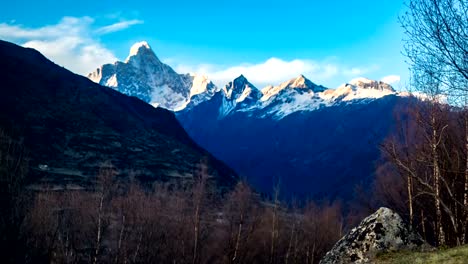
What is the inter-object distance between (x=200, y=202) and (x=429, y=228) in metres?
34.2

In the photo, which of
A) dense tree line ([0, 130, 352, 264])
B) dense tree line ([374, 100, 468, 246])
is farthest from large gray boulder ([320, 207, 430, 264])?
dense tree line ([0, 130, 352, 264])

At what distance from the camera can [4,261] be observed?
50.9 meters

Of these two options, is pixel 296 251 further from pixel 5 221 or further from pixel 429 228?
pixel 5 221

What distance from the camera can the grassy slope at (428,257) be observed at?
68.6ft

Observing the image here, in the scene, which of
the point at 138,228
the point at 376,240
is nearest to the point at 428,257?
the point at 376,240

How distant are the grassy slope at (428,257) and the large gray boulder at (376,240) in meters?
0.92

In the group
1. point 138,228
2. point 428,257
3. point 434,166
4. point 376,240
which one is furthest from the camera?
point 138,228

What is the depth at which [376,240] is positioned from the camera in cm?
2677

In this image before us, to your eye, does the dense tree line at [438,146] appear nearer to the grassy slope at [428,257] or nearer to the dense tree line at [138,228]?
the grassy slope at [428,257]

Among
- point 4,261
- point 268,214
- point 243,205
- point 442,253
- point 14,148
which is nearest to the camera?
point 442,253

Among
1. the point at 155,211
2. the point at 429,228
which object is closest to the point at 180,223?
the point at 155,211

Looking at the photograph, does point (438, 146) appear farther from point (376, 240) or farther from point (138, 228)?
point (138, 228)

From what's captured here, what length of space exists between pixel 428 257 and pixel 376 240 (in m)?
4.40

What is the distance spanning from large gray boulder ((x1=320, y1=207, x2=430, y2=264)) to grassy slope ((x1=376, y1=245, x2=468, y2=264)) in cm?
92
